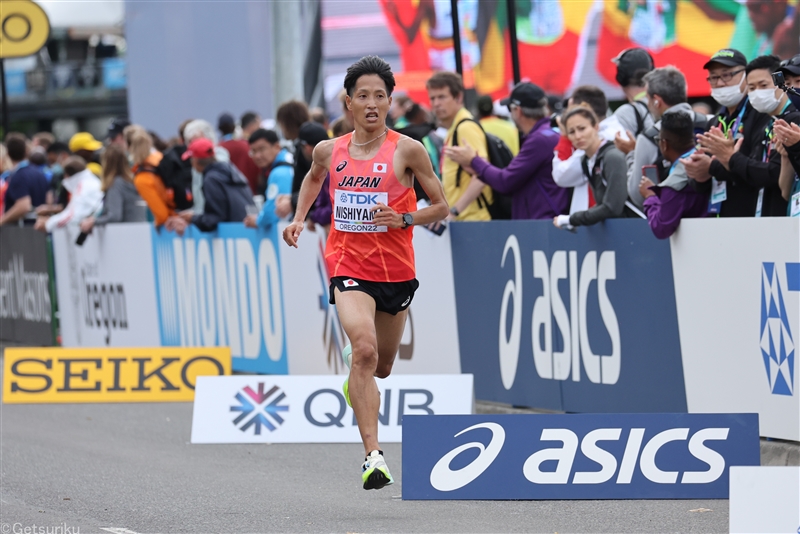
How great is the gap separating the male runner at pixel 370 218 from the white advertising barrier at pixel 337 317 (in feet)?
10.0

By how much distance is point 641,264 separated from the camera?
27.8ft

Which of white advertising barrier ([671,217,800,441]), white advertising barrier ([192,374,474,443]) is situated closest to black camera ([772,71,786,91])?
white advertising barrier ([671,217,800,441])

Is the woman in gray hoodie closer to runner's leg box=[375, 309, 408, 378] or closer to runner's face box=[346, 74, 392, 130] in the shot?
runner's leg box=[375, 309, 408, 378]

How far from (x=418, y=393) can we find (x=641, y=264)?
6.01ft

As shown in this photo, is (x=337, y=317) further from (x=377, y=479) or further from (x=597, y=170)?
(x=377, y=479)

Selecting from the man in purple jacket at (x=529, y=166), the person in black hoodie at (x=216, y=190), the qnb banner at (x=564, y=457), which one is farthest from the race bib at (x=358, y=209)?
the person in black hoodie at (x=216, y=190)

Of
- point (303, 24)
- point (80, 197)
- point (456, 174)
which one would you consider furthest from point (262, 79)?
point (456, 174)

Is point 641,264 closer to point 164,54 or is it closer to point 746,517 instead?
point 746,517

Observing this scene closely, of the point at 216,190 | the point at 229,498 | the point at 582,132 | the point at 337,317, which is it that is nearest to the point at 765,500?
the point at 229,498

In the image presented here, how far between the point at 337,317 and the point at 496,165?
222cm

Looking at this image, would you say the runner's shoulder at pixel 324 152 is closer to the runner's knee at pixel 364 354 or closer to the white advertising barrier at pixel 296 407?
the runner's knee at pixel 364 354

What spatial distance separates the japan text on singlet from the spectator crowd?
187cm

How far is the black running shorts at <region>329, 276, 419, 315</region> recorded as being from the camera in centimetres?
715

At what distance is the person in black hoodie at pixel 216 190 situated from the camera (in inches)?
512
